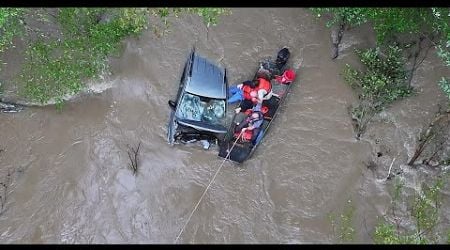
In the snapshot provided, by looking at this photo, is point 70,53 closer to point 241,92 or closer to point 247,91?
point 241,92

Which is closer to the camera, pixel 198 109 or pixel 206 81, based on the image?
pixel 198 109

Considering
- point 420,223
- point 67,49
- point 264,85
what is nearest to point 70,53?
point 67,49

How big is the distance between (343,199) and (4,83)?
8.94 metres

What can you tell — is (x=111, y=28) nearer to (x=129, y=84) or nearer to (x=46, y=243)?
(x=129, y=84)

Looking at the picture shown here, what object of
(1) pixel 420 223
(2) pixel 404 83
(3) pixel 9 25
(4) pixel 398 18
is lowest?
(1) pixel 420 223

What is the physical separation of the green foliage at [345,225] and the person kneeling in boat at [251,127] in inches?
103

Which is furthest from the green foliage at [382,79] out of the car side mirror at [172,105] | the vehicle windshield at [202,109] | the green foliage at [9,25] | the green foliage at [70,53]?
the green foliage at [9,25]

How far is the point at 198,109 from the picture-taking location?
39.5 feet

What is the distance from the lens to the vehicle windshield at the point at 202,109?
11938mm

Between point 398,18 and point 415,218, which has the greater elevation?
point 398,18

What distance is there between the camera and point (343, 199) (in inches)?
460

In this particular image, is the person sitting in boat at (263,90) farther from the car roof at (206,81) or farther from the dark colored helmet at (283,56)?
the dark colored helmet at (283,56)

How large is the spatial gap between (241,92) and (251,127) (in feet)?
3.81
